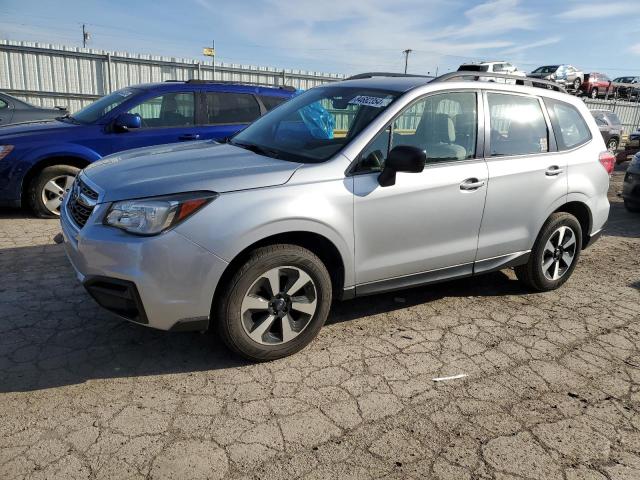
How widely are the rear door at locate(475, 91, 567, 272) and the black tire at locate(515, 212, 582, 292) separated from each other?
4.3 inches

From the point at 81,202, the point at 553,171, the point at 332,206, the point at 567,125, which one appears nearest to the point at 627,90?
the point at 567,125

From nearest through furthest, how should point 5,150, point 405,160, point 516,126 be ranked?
point 405,160, point 516,126, point 5,150

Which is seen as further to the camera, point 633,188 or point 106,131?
point 633,188

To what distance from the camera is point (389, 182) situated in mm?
3357

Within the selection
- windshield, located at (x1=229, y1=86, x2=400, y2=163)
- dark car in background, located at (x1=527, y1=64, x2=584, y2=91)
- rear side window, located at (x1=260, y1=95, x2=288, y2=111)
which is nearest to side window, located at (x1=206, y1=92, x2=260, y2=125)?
rear side window, located at (x1=260, y1=95, x2=288, y2=111)

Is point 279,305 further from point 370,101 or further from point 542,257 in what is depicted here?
point 542,257

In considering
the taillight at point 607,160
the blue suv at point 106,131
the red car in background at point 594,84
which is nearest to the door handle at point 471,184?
the taillight at point 607,160

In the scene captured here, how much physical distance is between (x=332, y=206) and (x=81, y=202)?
64.4 inches

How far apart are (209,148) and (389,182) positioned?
1.43 metres

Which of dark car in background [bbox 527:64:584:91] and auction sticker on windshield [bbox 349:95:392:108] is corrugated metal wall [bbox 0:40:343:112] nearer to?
auction sticker on windshield [bbox 349:95:392:108]

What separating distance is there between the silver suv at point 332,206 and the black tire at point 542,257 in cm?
2

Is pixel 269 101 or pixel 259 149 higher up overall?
pixel 269 101

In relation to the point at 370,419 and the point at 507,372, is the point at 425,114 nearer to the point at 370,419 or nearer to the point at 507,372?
the point at 507,372

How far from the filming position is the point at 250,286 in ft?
9.89
